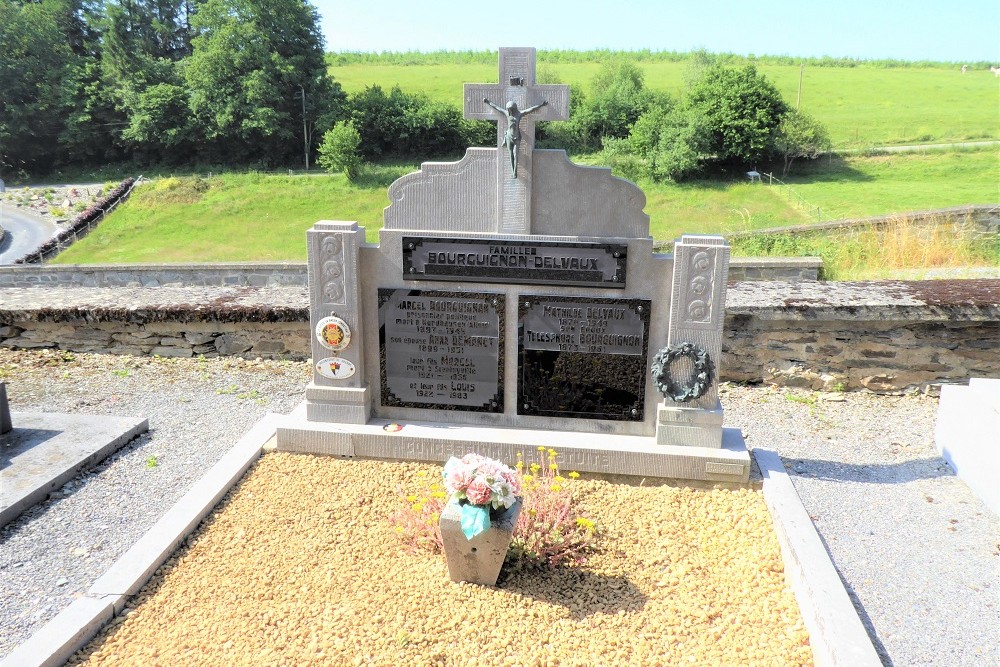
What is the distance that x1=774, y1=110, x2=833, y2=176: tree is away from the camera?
39812 mm

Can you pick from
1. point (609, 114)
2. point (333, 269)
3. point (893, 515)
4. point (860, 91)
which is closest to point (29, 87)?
point (609, 114)

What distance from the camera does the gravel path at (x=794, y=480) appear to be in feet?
14.0

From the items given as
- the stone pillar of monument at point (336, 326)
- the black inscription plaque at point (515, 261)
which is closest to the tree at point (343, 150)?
the stone pillar of monument at point (336, 326)

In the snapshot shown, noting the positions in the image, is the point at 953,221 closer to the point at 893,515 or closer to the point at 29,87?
the point at 893,515

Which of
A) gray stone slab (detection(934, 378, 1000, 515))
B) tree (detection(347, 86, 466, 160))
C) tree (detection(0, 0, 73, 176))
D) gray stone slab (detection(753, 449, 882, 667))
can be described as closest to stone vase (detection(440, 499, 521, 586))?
gray stone slab (detection(753, 449, 882, 667))

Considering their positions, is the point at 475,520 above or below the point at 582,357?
below

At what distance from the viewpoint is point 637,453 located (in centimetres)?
573

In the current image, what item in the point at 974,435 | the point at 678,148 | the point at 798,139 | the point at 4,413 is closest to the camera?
the point at 974,435

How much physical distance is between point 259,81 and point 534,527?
5133 centimetres

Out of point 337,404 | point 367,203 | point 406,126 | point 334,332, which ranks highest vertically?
point 406,126

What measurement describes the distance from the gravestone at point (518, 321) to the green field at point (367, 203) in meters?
22.6

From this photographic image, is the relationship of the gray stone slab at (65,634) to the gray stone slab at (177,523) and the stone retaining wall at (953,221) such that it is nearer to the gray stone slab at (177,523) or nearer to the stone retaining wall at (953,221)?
the gray stone slab at (177,523)

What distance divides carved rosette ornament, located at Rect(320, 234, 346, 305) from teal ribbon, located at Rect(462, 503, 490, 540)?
2.63 metres

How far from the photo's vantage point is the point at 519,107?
5719 mm
